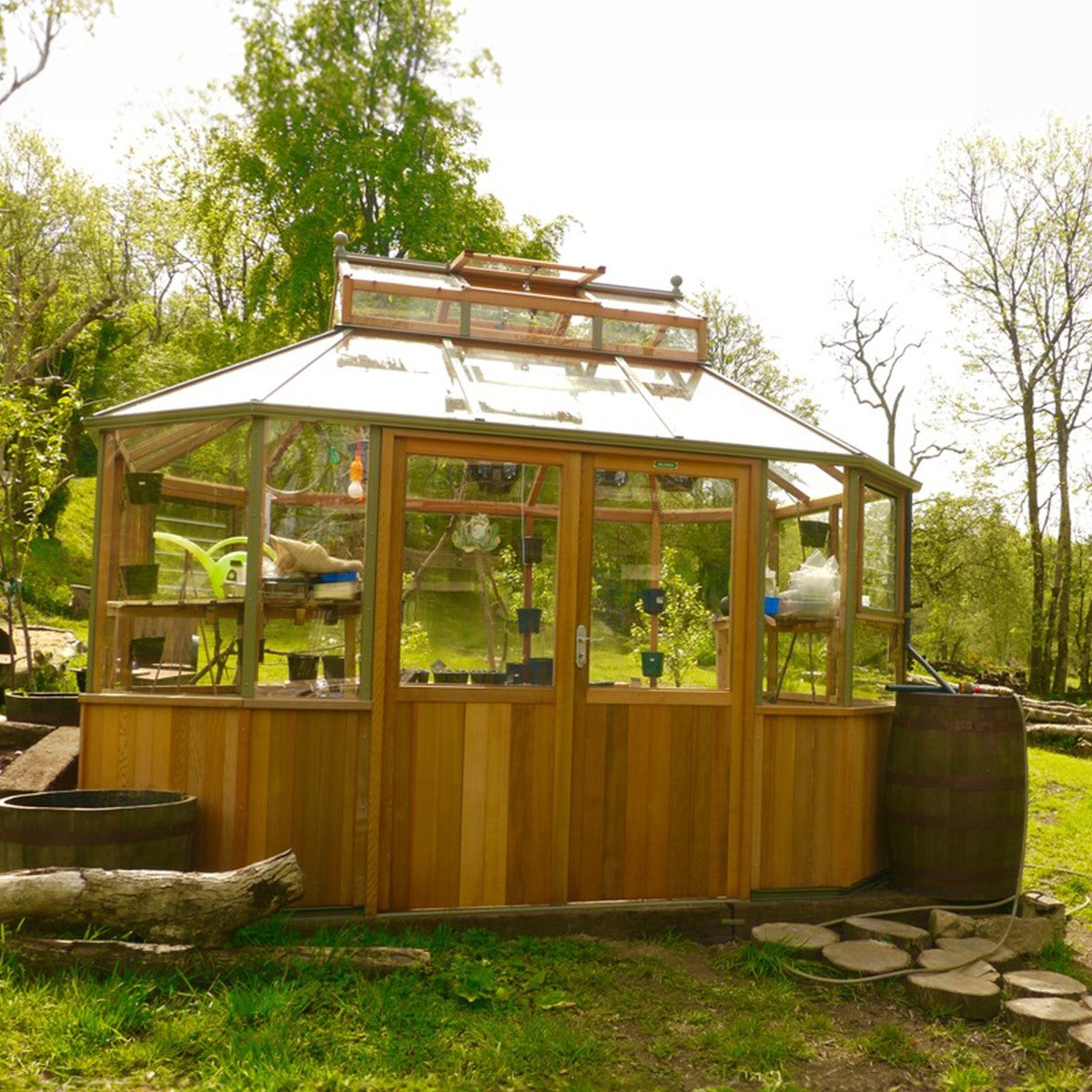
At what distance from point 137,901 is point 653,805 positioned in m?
2.37

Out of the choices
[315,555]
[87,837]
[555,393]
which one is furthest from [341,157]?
[87,837]

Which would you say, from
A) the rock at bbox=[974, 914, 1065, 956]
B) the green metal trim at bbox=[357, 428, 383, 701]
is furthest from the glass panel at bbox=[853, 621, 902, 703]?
the green metal trim at bbox=[357, 428, 383, 701]

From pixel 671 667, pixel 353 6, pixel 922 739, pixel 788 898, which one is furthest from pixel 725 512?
pixel 353 6

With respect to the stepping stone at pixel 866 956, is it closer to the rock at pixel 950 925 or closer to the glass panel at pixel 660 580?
the rock at pixel 950 925

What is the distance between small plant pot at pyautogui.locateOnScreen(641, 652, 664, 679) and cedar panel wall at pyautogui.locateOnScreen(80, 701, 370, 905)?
1.33 meters

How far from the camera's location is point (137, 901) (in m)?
4.34

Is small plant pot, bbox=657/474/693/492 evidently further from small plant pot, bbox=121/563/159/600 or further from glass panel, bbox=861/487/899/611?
small plant pot, bbox=121/563/159/600

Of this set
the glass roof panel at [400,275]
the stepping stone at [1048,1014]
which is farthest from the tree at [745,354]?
the stepping stone at [1048,1014]

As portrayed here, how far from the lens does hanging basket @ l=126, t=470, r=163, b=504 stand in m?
5.54

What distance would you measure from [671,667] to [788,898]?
1.24 meters

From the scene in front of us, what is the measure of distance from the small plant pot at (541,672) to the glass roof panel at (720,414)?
4.12 feet

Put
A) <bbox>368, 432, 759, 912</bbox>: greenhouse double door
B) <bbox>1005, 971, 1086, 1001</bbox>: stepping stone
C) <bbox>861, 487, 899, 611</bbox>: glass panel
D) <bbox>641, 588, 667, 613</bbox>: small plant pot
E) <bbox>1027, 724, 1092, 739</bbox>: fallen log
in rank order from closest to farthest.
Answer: <bbox>1005, 971, 1086, 1001</bbox>: stepping stone
<bbox>368, 432, 759, 912</bbox>: greenhouse double door
<bbox>641, 588, 667, 613</bbox>: small plant pot
<bbox>861, 487, 899, 611</bbox>: glass panel
<bbox>1027, 724, 1092, 739</bbox>: fallen log

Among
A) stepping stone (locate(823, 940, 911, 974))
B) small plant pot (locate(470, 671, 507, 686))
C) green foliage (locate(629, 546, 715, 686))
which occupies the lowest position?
stepping stone (locate(823, 940, 911, 974))

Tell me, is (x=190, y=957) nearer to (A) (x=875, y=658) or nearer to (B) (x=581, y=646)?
(B) (x=581, y=646)
